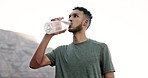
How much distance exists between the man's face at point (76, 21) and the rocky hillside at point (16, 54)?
0.71 metres

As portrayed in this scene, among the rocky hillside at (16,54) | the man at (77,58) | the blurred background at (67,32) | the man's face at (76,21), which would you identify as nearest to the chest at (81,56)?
the man at (77,58)

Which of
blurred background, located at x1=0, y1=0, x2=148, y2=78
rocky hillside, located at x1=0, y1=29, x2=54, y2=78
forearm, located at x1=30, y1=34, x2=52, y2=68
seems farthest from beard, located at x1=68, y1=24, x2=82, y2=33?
rocky hillside, located at x1=0, y1=29, x2=54, y2=78

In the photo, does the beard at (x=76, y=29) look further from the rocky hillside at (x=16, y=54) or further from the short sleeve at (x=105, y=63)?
the rocky hillside at (x=16, y=54)

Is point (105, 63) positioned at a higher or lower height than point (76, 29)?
lower

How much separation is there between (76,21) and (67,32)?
1.47 ft

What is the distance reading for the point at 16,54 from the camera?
185 centimetres

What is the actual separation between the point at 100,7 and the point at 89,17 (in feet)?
2.90

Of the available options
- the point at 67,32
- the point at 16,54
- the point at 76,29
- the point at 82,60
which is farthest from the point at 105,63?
the point at 16,54

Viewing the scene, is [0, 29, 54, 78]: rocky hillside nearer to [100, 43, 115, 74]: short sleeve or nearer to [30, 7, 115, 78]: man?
[30, 7, 115, 78]: man

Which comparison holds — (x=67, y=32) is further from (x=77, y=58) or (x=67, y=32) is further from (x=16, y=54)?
(x=77, y=58)

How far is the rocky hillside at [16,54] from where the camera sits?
177cm

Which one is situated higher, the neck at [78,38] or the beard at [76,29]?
the beard at [76,29]

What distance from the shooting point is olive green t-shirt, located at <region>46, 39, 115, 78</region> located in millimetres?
1124

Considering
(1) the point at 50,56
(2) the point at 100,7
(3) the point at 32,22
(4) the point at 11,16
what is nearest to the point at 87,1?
(2) the point at 100,7
